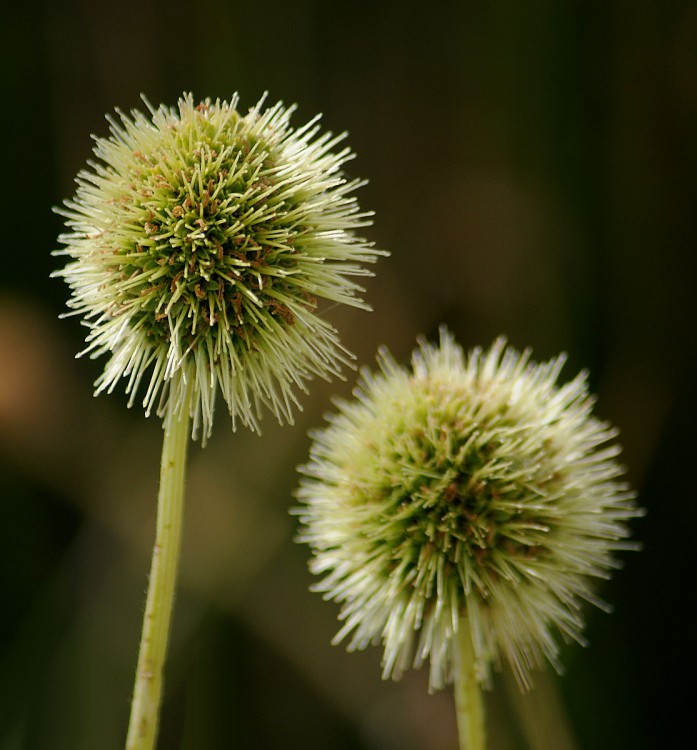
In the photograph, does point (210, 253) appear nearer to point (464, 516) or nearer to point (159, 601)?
point (159, 601)

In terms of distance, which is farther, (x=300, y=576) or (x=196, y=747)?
(x=300, y=576)

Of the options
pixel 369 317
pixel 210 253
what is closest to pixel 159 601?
pixel 210 253

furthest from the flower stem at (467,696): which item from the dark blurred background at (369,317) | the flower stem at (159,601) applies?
the dark blurred background at (369,317)

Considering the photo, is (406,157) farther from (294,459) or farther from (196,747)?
(196,747)

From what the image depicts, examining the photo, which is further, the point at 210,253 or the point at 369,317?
the point at 369,317

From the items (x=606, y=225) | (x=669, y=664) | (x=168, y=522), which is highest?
(x=606, y=225)

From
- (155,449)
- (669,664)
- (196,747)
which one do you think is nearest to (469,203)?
(155,449)
